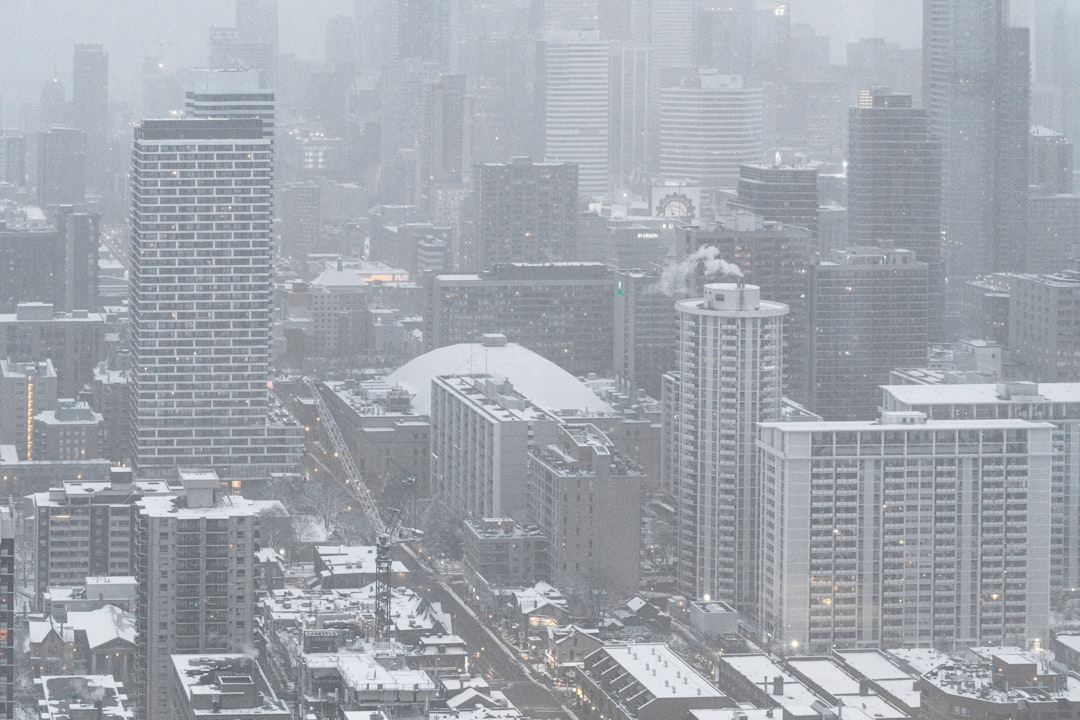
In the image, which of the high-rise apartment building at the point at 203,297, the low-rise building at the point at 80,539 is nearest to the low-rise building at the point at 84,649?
the low-rise building at the point at 80,539

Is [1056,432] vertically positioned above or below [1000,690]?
above

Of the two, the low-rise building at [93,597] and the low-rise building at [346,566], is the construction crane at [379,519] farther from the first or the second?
the low-rise building at [93,597]

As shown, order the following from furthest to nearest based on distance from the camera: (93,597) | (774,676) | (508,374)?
(508,374) < (93,597) < (774,676)

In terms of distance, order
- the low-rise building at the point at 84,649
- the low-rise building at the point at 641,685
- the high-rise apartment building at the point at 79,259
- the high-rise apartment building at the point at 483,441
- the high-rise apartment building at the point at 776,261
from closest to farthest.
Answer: the low-rise building at the point at 641,685 → the low-rise building at the point at 84,649 → the high-rise apartment building at the point at 483,441 → the high-rise apartment building at the point at 776,261 → the high-rise apartment building at the point at 79,259

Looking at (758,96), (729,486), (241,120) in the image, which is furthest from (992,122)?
(729,486)

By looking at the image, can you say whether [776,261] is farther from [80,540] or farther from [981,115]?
[80,540]

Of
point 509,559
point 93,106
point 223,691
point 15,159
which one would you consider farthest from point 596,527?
point 15,159
